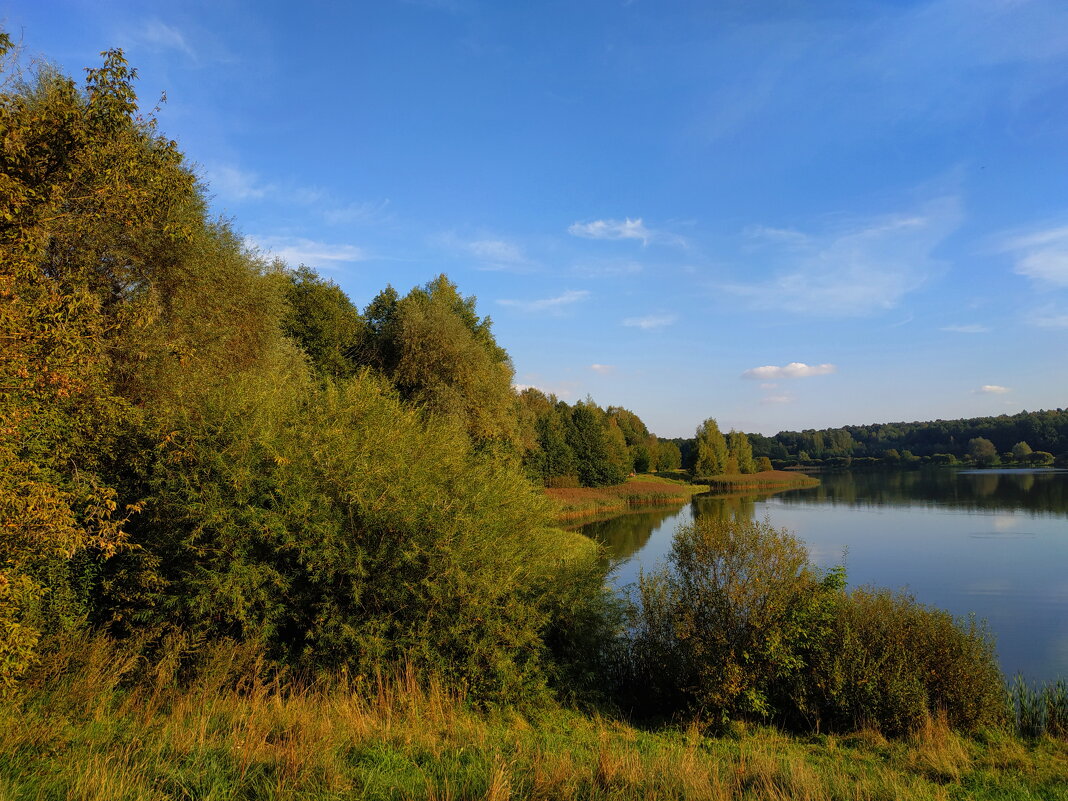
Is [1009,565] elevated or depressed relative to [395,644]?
depressed

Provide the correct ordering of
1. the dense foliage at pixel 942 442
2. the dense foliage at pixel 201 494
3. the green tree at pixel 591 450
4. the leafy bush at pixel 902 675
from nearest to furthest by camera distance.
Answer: the dense foliage at pixel 201 494 → the leafy bush at pixel 902 675 → the green tree at pixel 591 450 → the dense foliage at pixel 942 442

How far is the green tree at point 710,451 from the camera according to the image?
82.2 m

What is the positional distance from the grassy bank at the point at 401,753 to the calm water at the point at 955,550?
16.4ft

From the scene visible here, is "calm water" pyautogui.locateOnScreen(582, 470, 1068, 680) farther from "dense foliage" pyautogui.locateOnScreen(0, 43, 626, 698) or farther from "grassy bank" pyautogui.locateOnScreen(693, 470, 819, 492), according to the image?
"grassy bank" pyautogui.locateOnScreen(693, 470, 819, 492)

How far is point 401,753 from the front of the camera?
19.8ft

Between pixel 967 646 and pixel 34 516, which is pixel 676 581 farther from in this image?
pixel 34 516

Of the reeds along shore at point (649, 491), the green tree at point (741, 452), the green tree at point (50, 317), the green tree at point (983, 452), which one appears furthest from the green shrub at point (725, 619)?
the green tree at point (983, 452)

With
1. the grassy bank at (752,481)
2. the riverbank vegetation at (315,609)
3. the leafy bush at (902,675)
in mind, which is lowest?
the grassy bank at (752,481)

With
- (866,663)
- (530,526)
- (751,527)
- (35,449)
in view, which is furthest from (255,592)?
(866,663)

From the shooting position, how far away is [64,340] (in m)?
6.18

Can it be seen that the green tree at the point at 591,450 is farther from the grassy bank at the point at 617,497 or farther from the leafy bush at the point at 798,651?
the leafy bush at the point at 798,651

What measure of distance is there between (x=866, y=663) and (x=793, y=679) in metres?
1.14

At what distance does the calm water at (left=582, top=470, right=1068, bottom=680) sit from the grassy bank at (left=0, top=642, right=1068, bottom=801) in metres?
5.00

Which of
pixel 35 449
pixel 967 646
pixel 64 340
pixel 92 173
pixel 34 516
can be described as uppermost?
pixel 92 173
